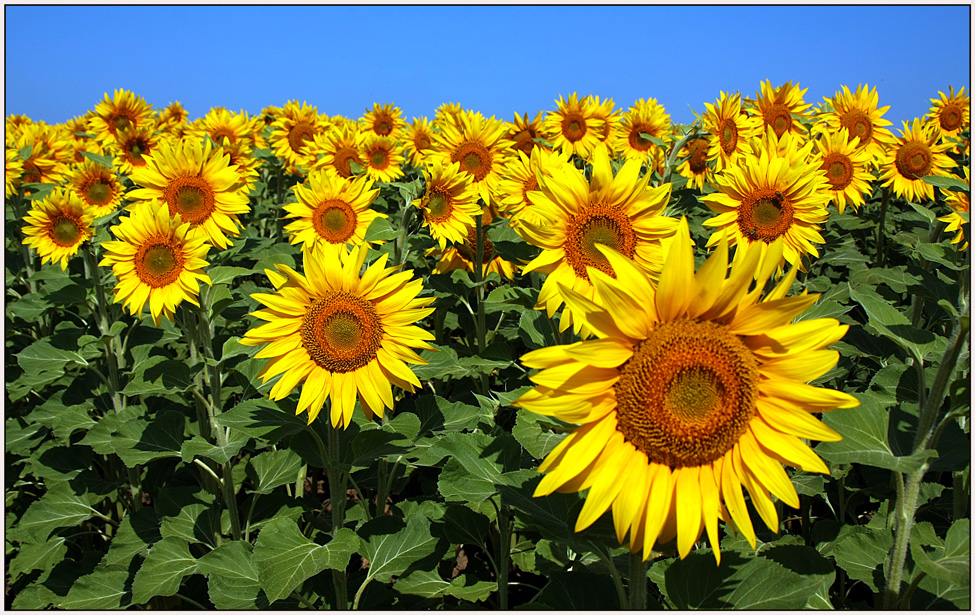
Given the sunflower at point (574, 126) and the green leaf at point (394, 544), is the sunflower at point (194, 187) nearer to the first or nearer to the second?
the green leaf at point (394, 544)

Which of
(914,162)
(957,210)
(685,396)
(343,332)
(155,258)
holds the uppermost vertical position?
(914,162)

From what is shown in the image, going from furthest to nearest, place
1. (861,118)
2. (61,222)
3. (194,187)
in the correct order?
(861,118)
(61,222)
(194,187)

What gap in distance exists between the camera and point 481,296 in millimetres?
3896

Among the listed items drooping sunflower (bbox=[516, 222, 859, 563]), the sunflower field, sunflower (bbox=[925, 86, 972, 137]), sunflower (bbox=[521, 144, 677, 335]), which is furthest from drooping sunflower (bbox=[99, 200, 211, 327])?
sunflower (bbox=[925, 86, 972, 137])

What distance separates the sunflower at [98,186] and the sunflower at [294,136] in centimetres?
221

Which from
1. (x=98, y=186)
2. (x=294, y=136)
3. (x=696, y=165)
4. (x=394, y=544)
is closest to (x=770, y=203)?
(x=696, y=165)

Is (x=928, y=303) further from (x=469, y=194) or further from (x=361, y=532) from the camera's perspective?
(x=361, y=532)

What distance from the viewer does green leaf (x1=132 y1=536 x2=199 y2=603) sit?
260 centimetres

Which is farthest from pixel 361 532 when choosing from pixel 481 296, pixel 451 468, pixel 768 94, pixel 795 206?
pixel 768 94

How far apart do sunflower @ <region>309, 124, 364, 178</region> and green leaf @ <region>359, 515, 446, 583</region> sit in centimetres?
436

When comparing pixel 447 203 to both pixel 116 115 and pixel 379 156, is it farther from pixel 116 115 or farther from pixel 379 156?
pixel 116 115

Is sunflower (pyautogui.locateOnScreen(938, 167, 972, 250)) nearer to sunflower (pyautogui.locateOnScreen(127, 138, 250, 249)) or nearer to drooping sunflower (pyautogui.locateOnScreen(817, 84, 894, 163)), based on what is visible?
drooping sunflower (pyautogui.locateOnScreen(817, 84, 894, 163))

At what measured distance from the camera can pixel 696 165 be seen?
5.38 m

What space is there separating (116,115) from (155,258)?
18.5 ft
